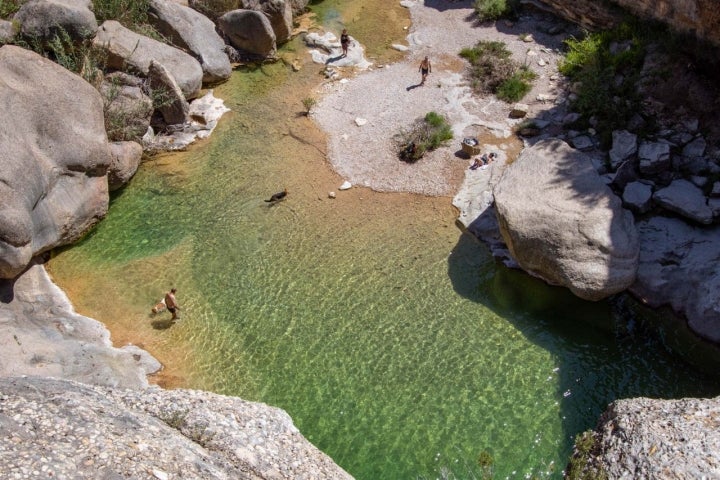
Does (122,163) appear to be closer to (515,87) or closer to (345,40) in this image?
(345,40)

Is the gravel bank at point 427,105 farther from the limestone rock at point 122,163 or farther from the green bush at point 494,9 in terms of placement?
the limestone rock at point 122,163

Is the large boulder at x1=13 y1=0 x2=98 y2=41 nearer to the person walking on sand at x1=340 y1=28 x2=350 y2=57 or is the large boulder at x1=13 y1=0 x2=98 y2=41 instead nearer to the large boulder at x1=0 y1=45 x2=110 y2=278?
the large boulder at x1=0 y1=45 x2=110 y2=278

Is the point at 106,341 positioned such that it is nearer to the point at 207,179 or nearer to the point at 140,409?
the point at 140,409

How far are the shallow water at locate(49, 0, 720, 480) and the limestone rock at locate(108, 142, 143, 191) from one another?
0.35 meters

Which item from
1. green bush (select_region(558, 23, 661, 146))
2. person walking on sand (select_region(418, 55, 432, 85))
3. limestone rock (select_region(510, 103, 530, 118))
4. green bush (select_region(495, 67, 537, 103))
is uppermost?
green bush (select_region(558, 23, 661, 146))

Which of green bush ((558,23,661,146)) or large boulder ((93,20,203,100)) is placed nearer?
green bush ((558,23,661,146))

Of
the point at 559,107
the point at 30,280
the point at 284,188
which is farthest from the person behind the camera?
the point at 559,107

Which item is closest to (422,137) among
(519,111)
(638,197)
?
(519,111)

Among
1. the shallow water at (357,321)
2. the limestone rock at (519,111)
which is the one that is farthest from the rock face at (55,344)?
the limestone rock at (519,111)

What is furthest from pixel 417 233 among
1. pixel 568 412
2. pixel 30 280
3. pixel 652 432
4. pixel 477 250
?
pixel 30 280

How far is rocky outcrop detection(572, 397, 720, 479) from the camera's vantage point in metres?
9.41

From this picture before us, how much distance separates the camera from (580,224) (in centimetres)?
1395

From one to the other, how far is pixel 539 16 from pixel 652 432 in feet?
58.8

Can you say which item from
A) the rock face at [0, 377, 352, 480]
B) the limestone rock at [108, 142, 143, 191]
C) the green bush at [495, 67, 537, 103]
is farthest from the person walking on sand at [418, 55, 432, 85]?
the rock face at [0, 377, 352, 480]
